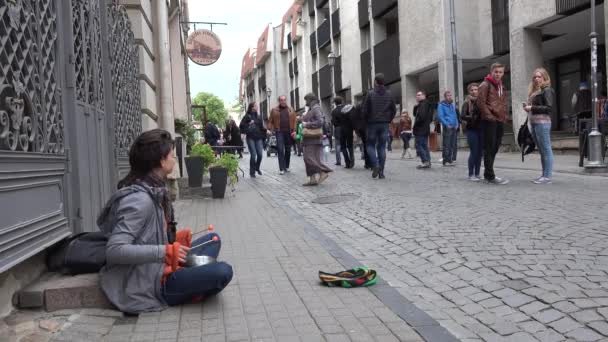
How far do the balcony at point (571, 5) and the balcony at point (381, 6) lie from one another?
1135 cm

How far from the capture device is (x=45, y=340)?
10.5 feet

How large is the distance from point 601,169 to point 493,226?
6.02 metres

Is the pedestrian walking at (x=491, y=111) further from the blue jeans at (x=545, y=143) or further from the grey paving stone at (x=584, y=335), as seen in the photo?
the grey paving stone at (x=584, y=335)

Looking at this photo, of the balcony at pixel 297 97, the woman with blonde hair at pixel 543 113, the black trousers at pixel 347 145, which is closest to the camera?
the woman with blonde hair at pixel 543 113

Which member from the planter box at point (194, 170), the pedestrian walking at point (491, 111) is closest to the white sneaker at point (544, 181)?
the pedestrian walking at point (491, 111)

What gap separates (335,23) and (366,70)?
24.5 ft

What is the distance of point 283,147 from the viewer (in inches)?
583

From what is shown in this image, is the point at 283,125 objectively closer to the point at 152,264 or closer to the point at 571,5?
the point at 571,5

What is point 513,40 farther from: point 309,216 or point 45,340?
point 45,340

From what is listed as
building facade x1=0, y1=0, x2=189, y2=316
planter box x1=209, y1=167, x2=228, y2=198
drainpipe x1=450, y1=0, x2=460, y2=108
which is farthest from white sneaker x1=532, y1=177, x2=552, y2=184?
drainpipe x1=450, y1=0, x2=460, y2=108

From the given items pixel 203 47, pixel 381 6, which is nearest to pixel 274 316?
pixel 203 47

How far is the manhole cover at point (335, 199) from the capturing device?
8.74 metres

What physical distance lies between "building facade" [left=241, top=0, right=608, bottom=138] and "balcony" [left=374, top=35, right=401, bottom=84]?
47 millimetres

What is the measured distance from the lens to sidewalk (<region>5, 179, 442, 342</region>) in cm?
324
